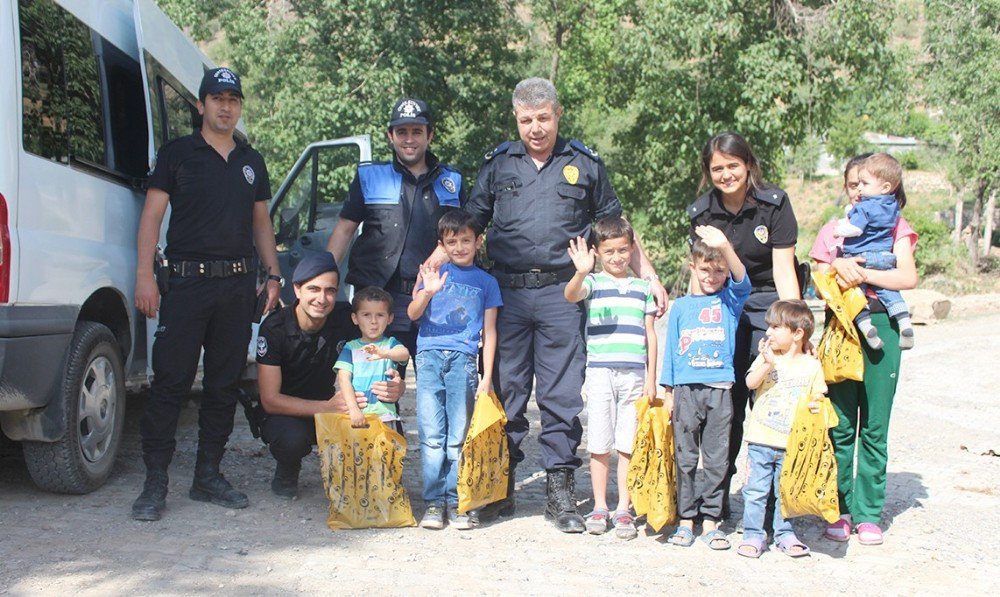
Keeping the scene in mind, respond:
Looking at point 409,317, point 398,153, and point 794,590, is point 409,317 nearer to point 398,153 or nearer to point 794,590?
point 398,153

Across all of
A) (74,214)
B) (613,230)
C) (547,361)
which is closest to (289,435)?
(547,361)

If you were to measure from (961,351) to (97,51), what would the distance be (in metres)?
11.5

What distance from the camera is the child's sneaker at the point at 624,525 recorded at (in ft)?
15.5

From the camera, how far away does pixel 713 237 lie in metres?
4.54

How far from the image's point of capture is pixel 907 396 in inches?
390

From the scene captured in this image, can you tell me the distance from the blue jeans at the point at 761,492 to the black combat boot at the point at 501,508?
118cm

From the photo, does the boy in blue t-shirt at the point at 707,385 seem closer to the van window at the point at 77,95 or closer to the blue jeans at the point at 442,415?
the blue jeans at the point at 442,415

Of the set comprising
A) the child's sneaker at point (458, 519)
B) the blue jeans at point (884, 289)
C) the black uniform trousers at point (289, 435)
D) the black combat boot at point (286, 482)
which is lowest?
the child's sneaker at point (458, 519)

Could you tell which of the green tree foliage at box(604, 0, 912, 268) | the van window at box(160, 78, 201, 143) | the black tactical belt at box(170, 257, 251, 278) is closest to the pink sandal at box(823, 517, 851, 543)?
the black tactical belt at box(170, 257, 251, 278)

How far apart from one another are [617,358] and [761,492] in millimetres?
914

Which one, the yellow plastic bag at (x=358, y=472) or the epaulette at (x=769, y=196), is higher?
the epaulette at (x=769, y=196)

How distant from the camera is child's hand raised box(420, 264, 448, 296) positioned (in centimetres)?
468

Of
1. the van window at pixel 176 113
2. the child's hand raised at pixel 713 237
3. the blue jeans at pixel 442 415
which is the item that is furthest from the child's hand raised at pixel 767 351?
the van window at pixel 176 113

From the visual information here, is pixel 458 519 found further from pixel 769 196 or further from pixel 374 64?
pixel 374 64
